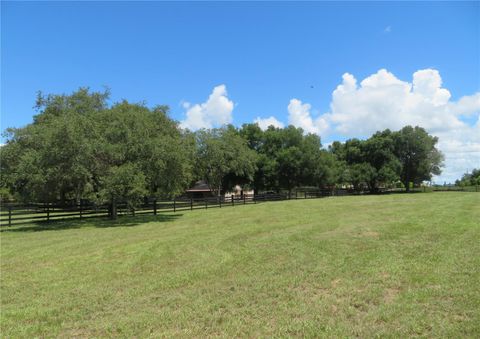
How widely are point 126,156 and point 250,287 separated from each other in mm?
15420

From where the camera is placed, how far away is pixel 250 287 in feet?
19.9

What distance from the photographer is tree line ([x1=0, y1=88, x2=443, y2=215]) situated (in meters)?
17.9

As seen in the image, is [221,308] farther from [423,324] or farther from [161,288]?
[423,324]

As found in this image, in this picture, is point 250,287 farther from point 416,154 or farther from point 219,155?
point 416,154

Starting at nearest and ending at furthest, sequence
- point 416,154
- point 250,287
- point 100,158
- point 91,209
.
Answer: point 250,287 < point 100,158 < point 91,209 < point 416,154

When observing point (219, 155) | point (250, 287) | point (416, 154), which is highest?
point (416, 154)

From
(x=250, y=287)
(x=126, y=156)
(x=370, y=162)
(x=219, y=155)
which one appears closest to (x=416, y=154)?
(x=370, y=162)

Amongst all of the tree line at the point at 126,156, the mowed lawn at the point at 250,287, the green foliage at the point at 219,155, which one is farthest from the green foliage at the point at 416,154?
the mowed lawn at the point at 250,287

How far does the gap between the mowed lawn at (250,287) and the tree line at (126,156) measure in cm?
770

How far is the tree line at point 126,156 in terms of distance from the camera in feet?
58.7

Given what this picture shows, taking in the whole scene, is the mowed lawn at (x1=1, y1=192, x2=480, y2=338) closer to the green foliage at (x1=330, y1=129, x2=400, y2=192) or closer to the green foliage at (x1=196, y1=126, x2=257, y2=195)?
the green foliage at (x1=196, y1=126, x2=257, y2=195)

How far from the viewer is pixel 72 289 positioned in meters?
6.28

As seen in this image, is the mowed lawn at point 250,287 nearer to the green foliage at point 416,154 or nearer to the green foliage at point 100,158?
the green foliage at point 100,158

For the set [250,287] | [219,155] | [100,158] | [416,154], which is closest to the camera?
[250,287]
